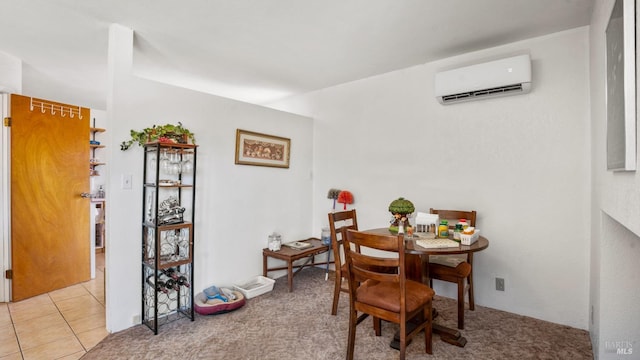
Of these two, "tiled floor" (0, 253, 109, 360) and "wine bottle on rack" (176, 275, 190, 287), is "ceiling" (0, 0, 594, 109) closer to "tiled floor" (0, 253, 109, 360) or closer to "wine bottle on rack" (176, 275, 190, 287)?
"wine bottle on rack" (176, 275, 190, 287)

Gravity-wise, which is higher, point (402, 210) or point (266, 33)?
point (266, 33)

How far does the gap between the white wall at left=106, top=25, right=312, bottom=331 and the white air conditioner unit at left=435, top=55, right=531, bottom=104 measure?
1.86 metres

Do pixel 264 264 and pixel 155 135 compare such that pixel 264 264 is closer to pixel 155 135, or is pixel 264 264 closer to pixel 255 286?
pixel 255 286

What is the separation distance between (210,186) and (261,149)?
0.76 meters

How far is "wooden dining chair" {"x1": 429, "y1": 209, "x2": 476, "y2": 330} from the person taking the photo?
241 centimetres

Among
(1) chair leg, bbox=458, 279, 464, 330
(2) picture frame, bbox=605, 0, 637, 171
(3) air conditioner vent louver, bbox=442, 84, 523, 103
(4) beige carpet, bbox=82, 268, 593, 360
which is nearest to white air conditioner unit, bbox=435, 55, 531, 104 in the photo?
(3) air conditioner vent louver, bbox=442, 84, 523, 103

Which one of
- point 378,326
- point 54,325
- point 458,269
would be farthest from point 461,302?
point 54,325

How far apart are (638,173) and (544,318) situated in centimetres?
209

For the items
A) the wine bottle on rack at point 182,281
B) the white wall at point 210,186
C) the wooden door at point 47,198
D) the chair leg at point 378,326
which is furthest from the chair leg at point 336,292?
the wooden door at point 47,198

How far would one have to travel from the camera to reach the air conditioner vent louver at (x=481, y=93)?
8.54ft

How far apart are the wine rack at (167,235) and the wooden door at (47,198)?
1.63 meters

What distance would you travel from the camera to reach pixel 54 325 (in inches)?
100

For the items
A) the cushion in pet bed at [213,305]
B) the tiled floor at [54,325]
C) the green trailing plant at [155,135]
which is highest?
the green trailing plant at [155,135]

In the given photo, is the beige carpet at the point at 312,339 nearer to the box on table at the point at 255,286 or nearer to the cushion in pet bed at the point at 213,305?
the cushion in pet bed at the point at 213,305
